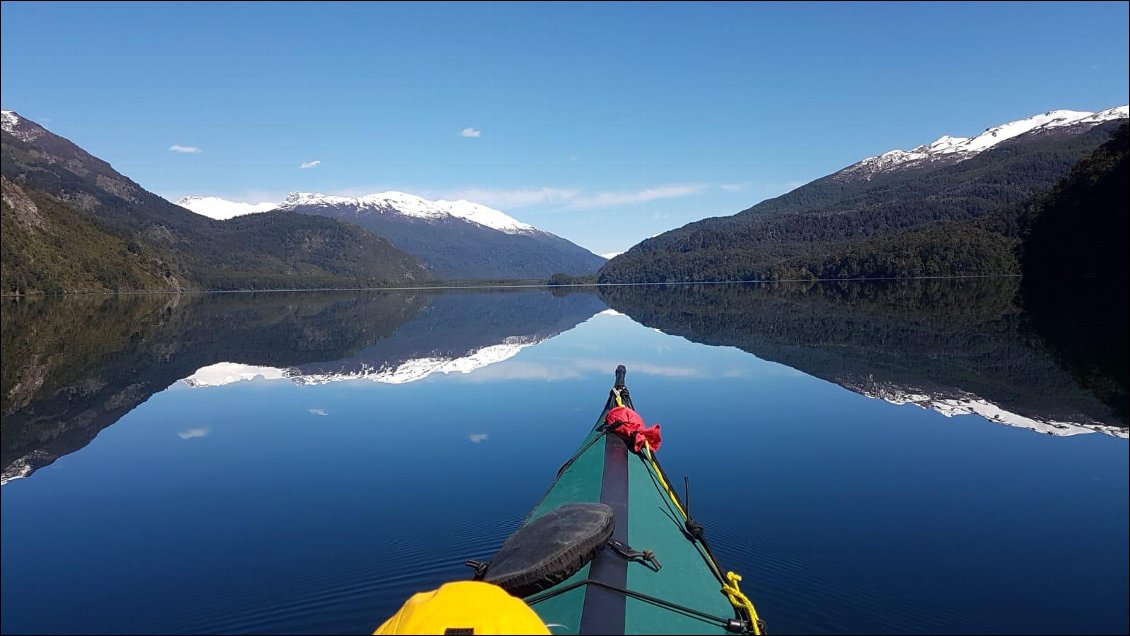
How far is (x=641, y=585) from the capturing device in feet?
17.8

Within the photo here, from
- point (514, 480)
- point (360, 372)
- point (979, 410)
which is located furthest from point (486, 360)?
point (979, 410)

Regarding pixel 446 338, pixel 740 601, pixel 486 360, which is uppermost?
pixel 740 601

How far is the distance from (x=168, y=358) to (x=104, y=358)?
2.10m

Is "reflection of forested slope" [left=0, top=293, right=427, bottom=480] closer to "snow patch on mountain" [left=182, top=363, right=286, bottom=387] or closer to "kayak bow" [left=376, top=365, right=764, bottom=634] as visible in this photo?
"snow patch on mountain" [left=182, top=363, right=286, bottom=387]

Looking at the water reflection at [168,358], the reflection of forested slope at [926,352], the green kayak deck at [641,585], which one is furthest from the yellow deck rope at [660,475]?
the water reflection at [168,358]

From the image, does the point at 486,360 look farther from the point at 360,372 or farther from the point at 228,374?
the point at 228,374

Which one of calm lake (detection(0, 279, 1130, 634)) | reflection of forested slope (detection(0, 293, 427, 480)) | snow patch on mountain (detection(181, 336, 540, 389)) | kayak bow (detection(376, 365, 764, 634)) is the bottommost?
calm lake (detection(0, 279, 1130, 634))

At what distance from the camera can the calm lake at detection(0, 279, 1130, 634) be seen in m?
7.21

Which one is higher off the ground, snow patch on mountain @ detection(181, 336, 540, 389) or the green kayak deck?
the green kayak deck

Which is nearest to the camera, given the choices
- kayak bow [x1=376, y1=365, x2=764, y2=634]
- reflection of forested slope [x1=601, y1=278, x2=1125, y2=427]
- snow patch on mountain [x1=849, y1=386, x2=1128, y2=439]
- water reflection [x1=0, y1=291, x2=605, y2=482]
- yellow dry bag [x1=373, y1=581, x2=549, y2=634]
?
yellow dry bag [x1=373, y1=581, x2=549, y2=634]

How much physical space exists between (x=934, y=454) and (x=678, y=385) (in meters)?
8.89

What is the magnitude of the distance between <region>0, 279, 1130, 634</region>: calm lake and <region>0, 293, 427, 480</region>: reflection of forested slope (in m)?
0.20

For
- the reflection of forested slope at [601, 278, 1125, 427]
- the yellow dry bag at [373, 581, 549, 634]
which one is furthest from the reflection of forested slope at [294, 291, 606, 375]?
Answer: the yellow dry bag at [373, 581, 549, 634]

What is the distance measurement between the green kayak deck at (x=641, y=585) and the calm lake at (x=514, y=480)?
1.23 m
